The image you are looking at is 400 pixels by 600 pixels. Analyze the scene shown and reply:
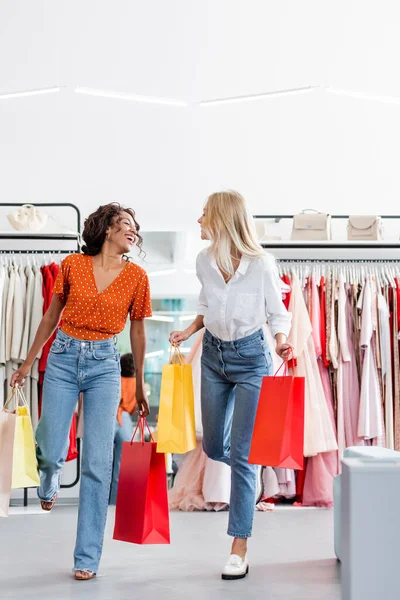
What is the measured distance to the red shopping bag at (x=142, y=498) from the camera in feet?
10.9

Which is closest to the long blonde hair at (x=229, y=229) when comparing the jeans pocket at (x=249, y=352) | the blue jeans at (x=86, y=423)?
the jeans pocket at (x=249, y=352)

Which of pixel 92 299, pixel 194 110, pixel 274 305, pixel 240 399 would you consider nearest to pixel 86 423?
pixel 92 299

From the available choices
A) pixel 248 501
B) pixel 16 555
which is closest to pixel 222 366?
pixel 248 501

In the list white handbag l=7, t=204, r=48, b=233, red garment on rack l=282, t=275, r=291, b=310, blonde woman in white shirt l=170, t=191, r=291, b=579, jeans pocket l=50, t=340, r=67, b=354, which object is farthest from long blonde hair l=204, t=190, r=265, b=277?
white handbag l=7, t=204, r=48, b=233

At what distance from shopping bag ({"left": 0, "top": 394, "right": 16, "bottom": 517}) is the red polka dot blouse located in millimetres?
420

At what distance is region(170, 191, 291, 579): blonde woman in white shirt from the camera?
3451 millimetres

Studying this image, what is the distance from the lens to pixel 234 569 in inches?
134

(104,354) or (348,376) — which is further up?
(104,354)

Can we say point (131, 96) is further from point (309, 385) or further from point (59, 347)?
point (59, 347)

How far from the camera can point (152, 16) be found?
21.0 ft

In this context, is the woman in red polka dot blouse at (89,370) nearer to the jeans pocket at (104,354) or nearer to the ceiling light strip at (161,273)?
the jeans pocket at (104,354)

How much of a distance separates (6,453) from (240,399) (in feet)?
3.12

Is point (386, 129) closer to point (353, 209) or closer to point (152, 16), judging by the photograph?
point (353, 209)

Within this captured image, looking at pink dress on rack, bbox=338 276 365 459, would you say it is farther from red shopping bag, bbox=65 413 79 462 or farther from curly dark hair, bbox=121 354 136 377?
red shopping bag, bbox=65 413 79 462
